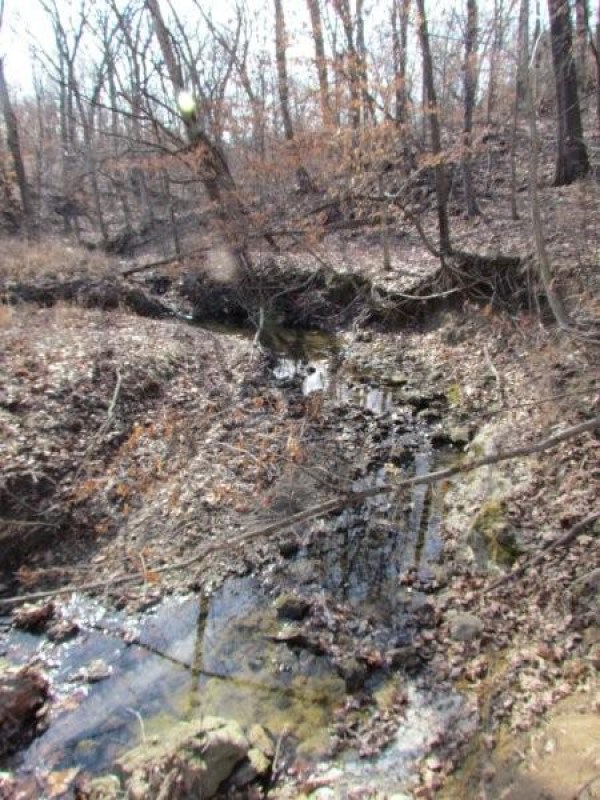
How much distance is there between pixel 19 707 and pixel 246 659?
2.00 meters

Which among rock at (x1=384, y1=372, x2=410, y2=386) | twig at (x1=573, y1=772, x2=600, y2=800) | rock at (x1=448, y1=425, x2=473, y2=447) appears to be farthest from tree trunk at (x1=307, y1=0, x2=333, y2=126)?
twig at (x1=573, y1=772, x2=600, y2=800)

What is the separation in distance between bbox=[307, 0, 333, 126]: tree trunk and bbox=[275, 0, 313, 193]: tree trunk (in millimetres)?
1124

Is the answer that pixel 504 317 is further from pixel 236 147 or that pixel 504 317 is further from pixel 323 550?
pixel 236 147

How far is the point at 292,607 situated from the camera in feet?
19.1

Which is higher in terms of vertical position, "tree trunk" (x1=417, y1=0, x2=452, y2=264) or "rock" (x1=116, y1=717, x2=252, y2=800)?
"tree trunk" (x1=417, y1=0, x2=452, y2=264)

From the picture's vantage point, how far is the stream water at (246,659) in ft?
15.1

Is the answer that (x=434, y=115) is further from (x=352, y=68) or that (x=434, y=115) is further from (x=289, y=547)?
(x=289, y=547)

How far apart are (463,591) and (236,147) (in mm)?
18229

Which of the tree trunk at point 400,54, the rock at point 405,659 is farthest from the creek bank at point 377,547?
the tree trunk at point 400,54

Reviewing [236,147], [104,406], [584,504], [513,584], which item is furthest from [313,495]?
[236,147]

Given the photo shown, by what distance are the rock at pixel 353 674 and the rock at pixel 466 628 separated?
3.01 ft

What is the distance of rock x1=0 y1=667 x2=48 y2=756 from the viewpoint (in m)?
4.73

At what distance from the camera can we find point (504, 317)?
1041 centimetres

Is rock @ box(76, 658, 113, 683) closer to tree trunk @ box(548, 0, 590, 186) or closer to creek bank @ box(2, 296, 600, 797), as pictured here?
creek bank @ box(2, 296, 600, 797)
